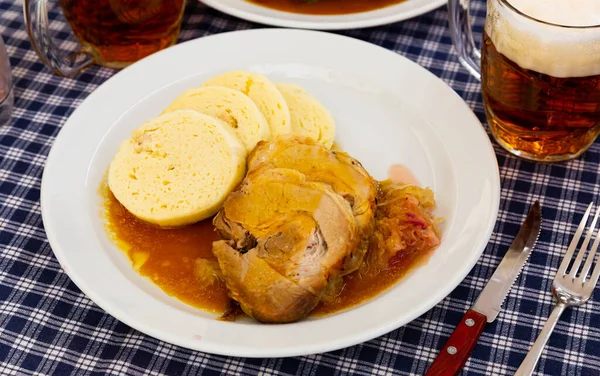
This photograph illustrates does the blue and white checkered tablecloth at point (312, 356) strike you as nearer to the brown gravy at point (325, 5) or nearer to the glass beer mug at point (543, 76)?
the glass beer mug at point (543, 76)

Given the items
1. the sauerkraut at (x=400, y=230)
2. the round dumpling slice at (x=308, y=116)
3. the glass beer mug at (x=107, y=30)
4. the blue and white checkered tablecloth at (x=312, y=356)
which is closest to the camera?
the blue and white checkered tablecloth at (x=312, y=356)

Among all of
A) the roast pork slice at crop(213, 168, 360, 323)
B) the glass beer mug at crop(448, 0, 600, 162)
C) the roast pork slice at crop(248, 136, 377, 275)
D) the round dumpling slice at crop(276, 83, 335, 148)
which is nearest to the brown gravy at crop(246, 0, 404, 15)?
the round dumpling slice at crop(276, 83, 335, 148)

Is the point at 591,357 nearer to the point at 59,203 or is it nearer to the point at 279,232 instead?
the point at 279,232

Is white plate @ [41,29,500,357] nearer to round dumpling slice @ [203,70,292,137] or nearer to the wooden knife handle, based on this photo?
the wooden knife handle

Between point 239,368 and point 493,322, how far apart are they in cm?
82

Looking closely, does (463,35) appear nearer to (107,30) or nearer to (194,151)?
(194,151)

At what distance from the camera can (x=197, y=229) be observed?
2646mm

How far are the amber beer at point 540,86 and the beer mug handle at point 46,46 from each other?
6.05ft

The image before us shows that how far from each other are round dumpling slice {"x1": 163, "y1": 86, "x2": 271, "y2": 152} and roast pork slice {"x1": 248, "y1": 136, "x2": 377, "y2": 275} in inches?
6.9

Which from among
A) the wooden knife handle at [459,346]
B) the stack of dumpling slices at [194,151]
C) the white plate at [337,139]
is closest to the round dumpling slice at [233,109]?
the stack of dumpling slices at [194,151]

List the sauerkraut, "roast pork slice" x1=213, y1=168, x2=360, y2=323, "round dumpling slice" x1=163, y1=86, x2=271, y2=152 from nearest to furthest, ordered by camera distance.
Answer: "roast pork slice" x1=213, y1=168, x2=360, y2=323 → the sauerkraut → "round dumpling slice" x1=163, y1=86, x2=271, y2=152

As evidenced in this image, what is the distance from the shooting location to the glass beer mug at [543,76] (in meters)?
2.49

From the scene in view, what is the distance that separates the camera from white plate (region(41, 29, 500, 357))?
2.19 meters

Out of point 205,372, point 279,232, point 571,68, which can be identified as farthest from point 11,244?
point 571,68
